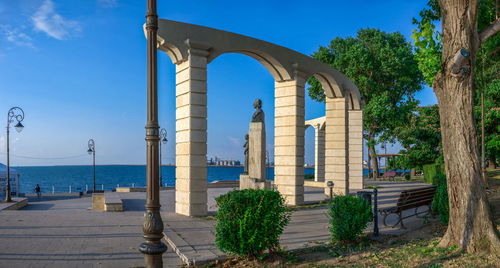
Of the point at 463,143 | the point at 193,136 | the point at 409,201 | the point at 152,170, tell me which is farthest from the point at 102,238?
the point at 463,143

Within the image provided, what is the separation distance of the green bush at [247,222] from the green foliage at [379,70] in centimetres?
3083

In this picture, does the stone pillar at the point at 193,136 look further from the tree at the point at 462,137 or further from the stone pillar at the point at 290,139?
the tree at the point at 462,137

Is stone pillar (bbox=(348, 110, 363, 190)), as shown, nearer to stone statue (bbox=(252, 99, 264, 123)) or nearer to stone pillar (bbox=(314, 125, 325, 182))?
stone pillar (bbox=(314, 125, 325, 182))

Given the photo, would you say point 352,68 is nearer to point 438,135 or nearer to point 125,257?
point 438,135

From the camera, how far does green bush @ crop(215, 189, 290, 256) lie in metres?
6.77

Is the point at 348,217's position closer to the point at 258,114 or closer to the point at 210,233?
the point at 210,233

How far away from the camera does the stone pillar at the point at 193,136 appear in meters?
12.9

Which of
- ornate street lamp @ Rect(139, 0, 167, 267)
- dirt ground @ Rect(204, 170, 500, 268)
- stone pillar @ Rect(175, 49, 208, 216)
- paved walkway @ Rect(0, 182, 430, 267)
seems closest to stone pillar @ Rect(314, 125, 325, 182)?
paved walkway @ Rect(0, 182, 430, 267)

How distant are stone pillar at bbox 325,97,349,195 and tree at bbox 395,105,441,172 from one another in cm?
1403

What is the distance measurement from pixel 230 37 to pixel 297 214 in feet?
21.4

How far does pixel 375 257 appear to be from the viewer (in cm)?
725

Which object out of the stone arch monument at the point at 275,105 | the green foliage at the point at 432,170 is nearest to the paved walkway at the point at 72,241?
the stone arch monument at the point at 275,105

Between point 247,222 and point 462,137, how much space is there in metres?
4.44

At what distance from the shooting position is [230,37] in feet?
46.7
